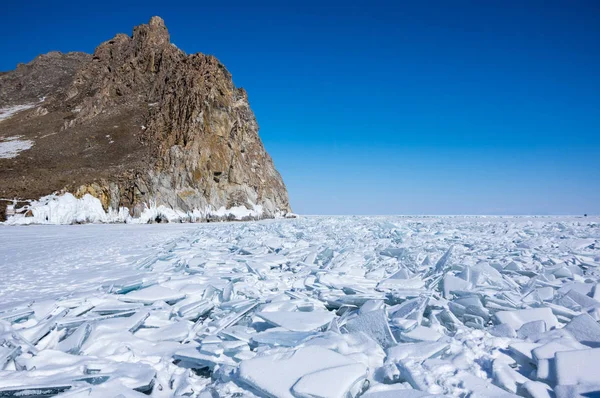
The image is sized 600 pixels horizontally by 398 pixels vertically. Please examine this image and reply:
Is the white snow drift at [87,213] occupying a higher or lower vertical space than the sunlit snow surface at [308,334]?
higher

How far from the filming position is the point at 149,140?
3578 cm

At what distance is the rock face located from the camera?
93.0 feet

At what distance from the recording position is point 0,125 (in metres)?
47.5

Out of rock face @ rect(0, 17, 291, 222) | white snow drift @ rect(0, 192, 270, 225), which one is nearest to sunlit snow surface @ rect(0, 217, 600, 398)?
white snow drift @ rect(0, 192, 270, 225)

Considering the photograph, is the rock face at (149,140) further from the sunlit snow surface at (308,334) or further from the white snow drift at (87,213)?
the sunlit snow surface at (308,334)

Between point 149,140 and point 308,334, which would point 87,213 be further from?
point 308,334

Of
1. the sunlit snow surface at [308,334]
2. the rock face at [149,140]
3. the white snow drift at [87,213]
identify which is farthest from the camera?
the rock face at [149,140]

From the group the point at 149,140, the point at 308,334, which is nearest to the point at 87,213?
the point at 149,140

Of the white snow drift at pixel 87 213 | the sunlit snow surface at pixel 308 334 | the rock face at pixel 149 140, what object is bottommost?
the sunlit snow surface at pixel 308 334

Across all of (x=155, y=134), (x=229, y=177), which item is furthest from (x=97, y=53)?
(x=229, y=177)

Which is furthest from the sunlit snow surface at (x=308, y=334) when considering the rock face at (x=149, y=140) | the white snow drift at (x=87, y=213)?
the rock face at (x=149, y=140)

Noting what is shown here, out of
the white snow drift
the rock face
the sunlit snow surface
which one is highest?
the rock face

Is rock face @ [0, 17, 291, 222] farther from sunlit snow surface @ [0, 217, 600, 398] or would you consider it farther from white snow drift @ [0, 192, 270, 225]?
sunlit snow surface @ [0, 217, 600, 398]

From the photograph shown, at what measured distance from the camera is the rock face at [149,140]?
93.0 feet
